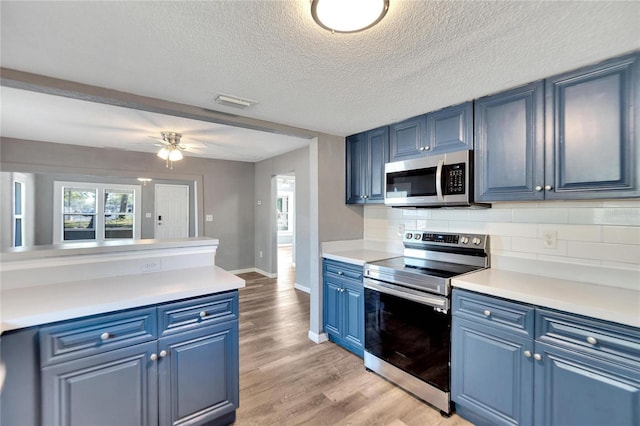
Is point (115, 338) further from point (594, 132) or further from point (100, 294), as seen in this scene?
point (594, 132)

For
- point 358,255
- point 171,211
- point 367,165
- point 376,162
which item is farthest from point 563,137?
point 171,211

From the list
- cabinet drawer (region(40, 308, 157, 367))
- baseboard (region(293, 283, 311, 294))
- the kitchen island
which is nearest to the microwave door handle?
the kitchen island

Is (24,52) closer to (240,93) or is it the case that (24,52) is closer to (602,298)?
(240,93)

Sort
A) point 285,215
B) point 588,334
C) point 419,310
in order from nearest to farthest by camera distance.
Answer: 1. point 588,334
2. point 419,310
3. point 285,215

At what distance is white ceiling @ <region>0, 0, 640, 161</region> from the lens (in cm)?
116

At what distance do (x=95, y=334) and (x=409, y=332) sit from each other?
193cm

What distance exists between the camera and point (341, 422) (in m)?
1.82

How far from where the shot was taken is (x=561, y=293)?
1534 mm

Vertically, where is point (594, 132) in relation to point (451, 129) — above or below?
below

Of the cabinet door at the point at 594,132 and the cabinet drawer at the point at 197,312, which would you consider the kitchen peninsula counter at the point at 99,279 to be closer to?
the cabinet drawer at the point at 197,312

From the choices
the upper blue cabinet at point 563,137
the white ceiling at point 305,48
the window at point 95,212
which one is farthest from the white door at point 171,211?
the upper blue cabinet at point 563,137

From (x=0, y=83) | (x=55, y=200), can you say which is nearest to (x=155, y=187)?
(x=55, y=200)

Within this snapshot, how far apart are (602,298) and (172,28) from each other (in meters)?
2.48

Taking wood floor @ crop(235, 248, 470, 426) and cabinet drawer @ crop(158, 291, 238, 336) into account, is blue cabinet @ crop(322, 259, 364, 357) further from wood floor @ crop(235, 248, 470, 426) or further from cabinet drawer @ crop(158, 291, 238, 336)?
cabinet drawer @ crop(158, 291, 238, 336)
